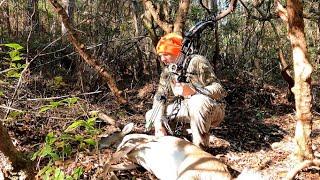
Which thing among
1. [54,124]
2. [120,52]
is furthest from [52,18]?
[54,124]

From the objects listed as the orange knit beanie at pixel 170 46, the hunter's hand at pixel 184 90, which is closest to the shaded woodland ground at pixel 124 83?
the hunter's hand at pixel 184 90

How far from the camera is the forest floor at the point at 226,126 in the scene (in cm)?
430

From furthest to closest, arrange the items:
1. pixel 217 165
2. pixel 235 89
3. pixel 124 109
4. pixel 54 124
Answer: pixel 235 89, pixel 124 109, pixel 54 124, pixel 217 165

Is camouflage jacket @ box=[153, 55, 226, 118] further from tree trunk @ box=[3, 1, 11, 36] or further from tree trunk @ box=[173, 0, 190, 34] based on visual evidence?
tree trunk @ box=[3, 1, 11, 36]

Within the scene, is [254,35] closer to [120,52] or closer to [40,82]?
[120,52]

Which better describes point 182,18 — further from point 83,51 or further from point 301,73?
point 301,73

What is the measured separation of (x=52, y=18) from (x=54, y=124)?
540 centimetres

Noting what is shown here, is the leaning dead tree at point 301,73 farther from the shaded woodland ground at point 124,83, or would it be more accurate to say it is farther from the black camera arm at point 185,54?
the black camera arm at point 185,54

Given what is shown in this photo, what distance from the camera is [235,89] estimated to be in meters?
7.87

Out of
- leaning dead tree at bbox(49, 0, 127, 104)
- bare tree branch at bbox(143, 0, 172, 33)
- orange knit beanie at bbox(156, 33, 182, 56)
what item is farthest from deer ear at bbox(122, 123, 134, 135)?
bare tree branch at bbox(143, 0, 172, 33)

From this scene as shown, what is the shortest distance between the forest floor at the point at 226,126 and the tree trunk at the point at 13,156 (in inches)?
11.6

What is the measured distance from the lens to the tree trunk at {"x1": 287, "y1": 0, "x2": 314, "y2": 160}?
4133mm

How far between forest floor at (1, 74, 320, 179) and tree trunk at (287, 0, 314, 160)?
0.37 meters

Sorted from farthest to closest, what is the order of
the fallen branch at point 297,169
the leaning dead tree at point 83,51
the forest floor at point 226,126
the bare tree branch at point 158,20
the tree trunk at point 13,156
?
1. the bare tree branch at point 158,20
2. the leaning dead tree at point 83,51
3. the forest floor at point 226,126
4. the fallen branch at point 297,169
5. the tree trunk at point 13,156
